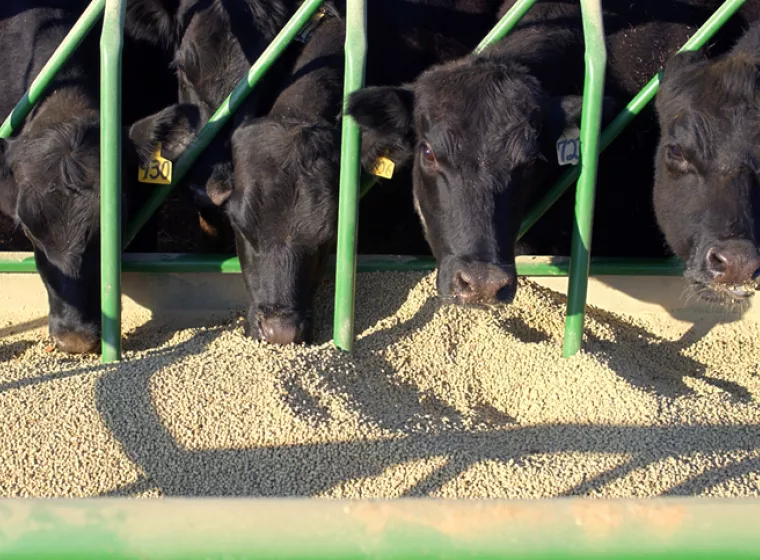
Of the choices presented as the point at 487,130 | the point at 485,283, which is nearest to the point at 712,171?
the point at 487,130

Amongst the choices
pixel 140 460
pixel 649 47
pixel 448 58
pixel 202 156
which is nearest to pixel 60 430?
pixel 140 460

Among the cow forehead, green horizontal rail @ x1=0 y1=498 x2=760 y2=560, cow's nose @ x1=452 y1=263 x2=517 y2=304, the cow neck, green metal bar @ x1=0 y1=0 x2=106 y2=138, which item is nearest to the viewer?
green horizontal rail @ x1=0 y1=498 x2=760 y2=560

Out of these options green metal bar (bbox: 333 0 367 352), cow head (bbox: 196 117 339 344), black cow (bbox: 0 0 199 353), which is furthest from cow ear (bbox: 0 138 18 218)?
green metal bar (bbox: 333 0 367 352)

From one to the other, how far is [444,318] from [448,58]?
172 centimetres

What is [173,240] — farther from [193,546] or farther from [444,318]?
[193,546]

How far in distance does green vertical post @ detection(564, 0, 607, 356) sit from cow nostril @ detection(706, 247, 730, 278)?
484 millimetres

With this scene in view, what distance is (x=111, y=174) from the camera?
384cm

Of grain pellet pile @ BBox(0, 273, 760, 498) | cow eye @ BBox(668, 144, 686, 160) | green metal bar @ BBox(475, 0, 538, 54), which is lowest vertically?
grain pellet pile @ BBox(0, 273, 760, 498)

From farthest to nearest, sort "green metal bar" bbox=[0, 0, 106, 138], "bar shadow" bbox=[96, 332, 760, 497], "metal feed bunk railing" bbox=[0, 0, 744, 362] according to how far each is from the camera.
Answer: "green metal bar" bbox=[0, 0, 106, 138] < "metal feed bunk railing" bbox=[0, 0, 744, 362] < "bar shadow" bbox=[96, 332, 760, 497]

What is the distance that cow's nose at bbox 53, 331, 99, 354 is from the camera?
418 centimetres

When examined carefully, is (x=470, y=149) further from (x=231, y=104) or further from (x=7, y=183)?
(x=7, y=183)

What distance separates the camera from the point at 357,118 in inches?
153

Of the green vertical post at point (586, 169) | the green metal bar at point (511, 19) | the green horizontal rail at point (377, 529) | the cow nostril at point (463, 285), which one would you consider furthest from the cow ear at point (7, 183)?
the green horizontal rail at point (377, 529)

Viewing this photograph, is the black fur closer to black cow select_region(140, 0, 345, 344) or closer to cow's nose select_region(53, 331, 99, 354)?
black cow select_region(140, 0, 345, 344)
